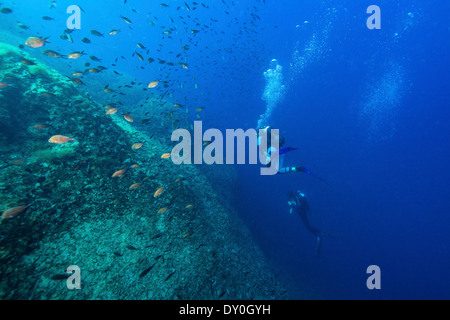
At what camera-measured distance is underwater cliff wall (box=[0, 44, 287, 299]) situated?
407cm

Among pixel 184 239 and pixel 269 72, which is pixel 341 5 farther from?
pixel 184 239

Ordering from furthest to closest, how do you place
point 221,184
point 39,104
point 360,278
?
point 360,278
point 221,184
point 39,104

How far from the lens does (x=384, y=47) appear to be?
5612 centimetres

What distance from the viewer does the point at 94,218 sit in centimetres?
509

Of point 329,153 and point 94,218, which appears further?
point 329,153

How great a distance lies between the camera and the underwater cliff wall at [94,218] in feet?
13.4

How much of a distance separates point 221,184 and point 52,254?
988 centimetres

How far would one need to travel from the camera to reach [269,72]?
3131cm
